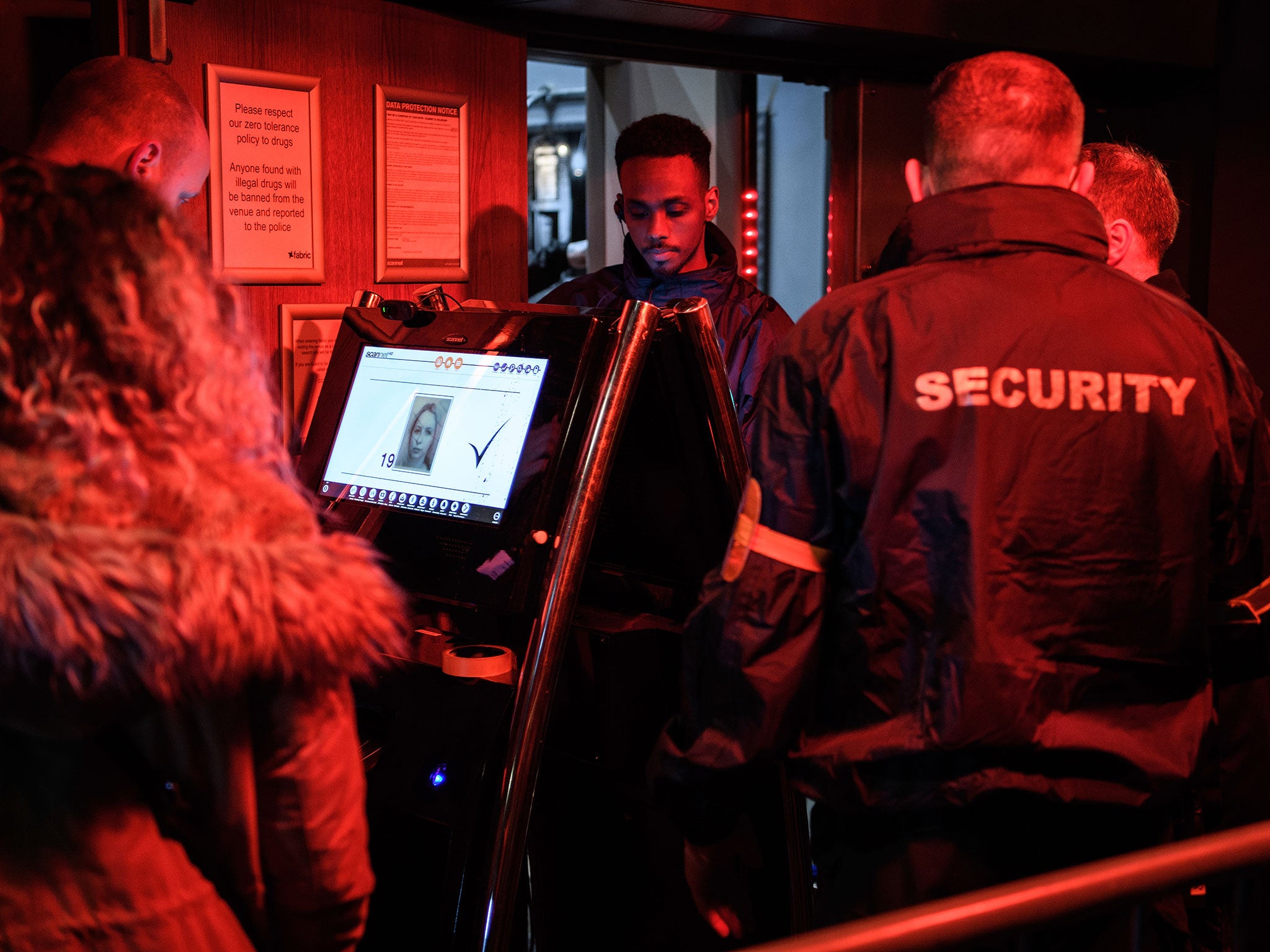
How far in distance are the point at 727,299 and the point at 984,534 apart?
1698 mm

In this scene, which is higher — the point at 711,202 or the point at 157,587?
the point at 711,202

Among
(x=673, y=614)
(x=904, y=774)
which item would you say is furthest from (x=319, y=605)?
(x=673, y=614)

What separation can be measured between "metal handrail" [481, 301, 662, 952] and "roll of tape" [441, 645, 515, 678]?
91 millimetres

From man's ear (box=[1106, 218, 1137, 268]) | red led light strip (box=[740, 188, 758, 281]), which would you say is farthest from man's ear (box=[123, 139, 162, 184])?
red led light strip (box=[740, 188, 758, 281])

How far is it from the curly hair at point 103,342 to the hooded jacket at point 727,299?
1.73 meters

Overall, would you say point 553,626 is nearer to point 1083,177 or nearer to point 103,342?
point 103,342

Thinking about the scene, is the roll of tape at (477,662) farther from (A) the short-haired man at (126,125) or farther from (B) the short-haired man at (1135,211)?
(B) the short-haired man at (1135,211)

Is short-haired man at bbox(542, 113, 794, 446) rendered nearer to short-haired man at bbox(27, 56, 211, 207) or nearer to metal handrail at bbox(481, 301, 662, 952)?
metal handrail at bbox(481, 301, 662, 952)

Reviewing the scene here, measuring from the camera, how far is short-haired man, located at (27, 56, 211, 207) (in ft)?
6.49

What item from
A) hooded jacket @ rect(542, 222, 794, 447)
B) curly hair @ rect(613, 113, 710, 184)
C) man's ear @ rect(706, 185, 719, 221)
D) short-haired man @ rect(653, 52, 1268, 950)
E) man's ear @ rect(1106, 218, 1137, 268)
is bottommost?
short-haired man @ rect(653, 52, 1268, 950)

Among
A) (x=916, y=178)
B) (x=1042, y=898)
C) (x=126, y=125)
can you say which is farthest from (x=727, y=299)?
(x=1042, y=898)

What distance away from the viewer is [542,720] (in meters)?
1.71

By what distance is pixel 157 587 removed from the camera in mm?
926

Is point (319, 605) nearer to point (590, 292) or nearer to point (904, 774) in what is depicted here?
point (904, 774)
